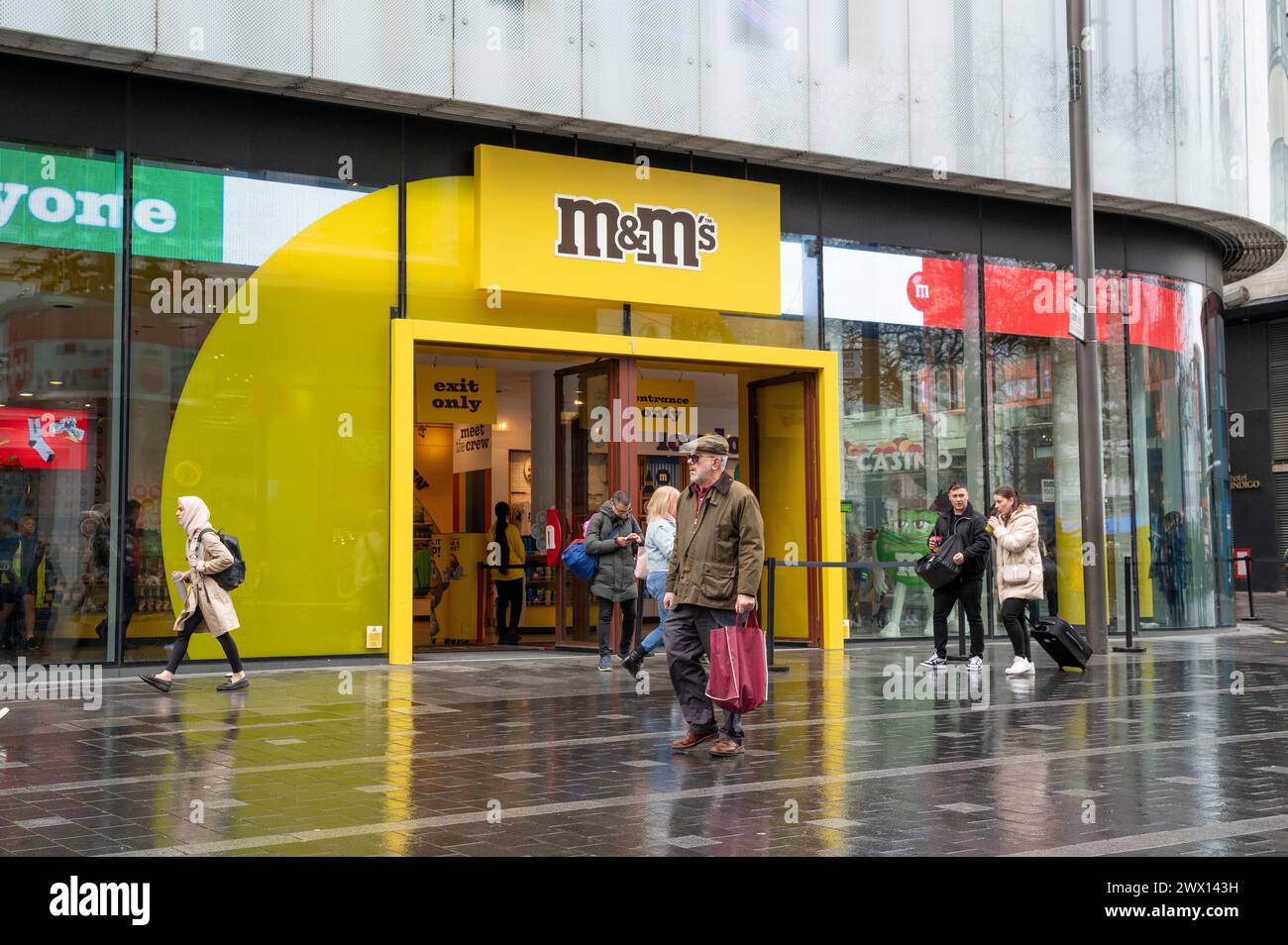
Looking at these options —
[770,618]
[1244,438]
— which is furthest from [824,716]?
[1244,438]

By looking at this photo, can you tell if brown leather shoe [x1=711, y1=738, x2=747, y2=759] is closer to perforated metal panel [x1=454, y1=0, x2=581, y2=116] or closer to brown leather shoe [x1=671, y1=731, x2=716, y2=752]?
brown leather shoe [x1=671, y1=731, x2=716, y2=752]

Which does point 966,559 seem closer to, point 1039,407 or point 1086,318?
point 1086,318

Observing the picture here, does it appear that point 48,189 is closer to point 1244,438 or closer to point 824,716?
point 824,716

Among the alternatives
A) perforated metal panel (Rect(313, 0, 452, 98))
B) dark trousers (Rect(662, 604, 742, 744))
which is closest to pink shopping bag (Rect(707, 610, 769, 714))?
dark trousers (Rect(662, 604, 742, 744))

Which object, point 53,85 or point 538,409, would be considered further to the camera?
point 538,409

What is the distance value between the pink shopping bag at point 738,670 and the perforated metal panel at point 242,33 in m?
7.93

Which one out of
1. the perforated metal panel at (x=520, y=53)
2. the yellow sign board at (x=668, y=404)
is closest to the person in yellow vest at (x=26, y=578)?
the perforated metal panel at (x=520, y=53)

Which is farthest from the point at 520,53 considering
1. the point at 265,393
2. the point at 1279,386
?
the point at 1279,386

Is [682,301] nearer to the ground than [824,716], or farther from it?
farther from it

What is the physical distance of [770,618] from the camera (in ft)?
45.8

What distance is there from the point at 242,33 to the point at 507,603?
27.9ft

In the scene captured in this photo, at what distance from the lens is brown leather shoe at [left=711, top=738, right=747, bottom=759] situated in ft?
28.4

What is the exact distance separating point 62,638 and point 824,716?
7128 millimetres

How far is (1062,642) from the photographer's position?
13781mm
